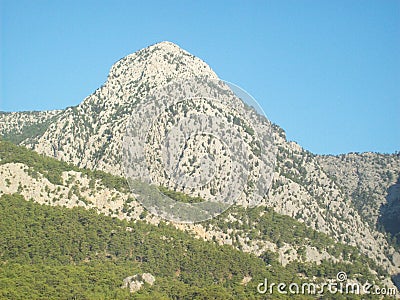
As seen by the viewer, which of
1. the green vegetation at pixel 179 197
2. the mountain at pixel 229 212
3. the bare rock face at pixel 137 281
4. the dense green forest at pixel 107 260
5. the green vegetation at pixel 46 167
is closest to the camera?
the dense green forest at pixel 107 260

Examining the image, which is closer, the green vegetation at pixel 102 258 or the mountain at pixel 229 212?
the green vegetation at pixel 102 258

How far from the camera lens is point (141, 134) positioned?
185500mm

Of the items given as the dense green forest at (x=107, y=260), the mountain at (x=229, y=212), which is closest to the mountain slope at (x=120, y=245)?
the dense green forest at (x=107, y=260)

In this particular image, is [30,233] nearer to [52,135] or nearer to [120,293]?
[120,293]

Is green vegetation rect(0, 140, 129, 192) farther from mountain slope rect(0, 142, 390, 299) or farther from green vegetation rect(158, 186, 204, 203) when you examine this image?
green vegetation rect(158, 186, 204, 203)

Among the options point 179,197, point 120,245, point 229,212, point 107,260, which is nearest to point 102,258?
point 107,260

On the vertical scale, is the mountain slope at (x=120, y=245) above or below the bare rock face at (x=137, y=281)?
above

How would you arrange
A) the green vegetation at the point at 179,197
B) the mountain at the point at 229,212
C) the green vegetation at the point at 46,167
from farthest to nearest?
the green vegetation at the point at 179,197 < the green vegetation at the point at 46,167 < the mountain at the point at 229,212

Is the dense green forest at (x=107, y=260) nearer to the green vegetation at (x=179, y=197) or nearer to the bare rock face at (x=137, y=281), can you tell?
the bare rock face at (x=137, y=281)

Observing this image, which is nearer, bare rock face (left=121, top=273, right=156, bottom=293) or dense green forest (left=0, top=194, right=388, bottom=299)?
dense green forest (left=0, top=194, right=388, bottom=299)

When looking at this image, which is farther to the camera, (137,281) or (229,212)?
(229,212)

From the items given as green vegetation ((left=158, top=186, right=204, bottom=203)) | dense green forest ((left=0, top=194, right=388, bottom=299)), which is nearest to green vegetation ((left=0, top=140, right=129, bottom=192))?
green vegetation ((left=158, top=186, right=204, bottom=203))

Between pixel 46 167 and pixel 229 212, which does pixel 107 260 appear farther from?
pixel 229 212

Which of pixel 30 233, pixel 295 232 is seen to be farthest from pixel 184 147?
pixel 30 233
